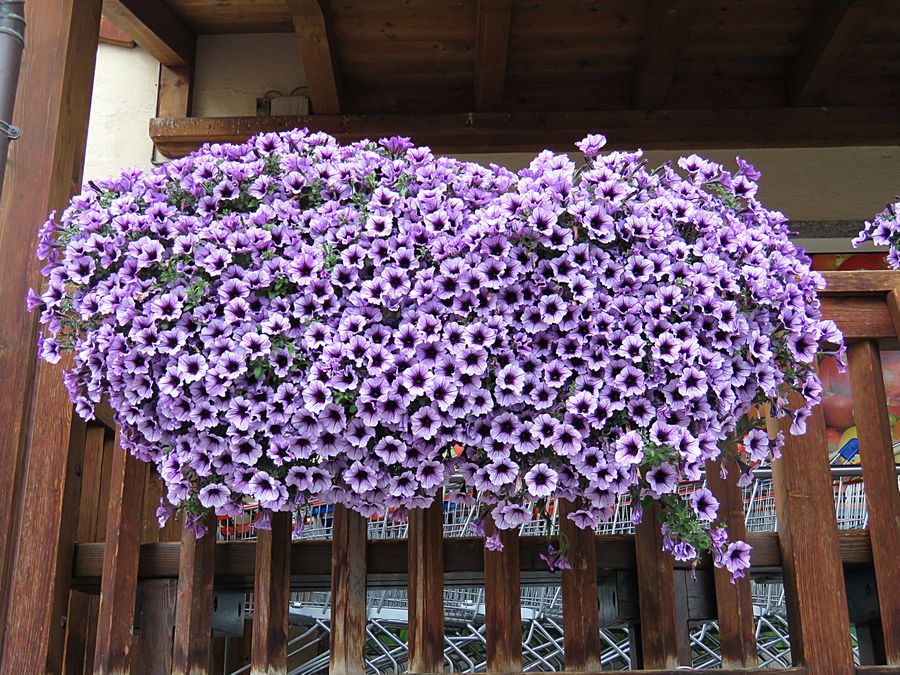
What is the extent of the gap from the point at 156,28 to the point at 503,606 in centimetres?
379

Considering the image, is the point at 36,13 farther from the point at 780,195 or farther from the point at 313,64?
the point at 780,195

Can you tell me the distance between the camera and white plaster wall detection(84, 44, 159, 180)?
5625mm

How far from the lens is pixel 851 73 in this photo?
531cm

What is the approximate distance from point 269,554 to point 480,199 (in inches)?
36.5

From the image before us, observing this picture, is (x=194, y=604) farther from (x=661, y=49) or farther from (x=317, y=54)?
(x=661, y=49)

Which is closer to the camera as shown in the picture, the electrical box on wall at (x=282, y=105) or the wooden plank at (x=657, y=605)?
the wooden plank at (x=657, y=605)

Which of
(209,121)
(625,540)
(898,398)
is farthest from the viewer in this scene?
(898,398)

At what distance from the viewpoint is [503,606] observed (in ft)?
7.65

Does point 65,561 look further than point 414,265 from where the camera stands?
Yes

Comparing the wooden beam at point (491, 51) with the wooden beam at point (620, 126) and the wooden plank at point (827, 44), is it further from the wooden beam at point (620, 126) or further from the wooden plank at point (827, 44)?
the wooden plank at point (827, 44)

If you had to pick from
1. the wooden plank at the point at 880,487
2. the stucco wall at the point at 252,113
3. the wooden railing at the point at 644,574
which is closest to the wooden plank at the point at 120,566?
the wooden railing at the point at 644,574

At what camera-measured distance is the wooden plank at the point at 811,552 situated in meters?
2.32

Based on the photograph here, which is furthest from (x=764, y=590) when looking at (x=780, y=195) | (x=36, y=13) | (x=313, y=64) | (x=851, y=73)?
(x=36, y=13)

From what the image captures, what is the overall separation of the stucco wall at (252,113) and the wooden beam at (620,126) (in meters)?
0.25
